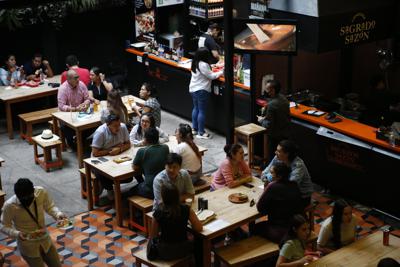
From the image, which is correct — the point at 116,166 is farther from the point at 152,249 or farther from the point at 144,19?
the point at 144,19

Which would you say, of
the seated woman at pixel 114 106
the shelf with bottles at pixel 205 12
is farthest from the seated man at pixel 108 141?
the shelf with bottles at pixel 205 12

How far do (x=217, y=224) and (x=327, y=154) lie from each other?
285 centimetres

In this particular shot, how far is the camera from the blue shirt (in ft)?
30.1

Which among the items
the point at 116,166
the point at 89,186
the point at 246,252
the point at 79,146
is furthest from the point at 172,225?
the point at 79,146

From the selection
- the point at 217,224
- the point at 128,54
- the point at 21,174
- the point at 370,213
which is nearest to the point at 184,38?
the point at 128,54

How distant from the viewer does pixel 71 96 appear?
36.2 ft

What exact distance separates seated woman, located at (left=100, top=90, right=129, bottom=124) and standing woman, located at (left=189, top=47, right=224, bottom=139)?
1.66 m

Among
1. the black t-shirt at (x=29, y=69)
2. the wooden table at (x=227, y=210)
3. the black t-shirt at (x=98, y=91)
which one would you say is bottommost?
the wooden table at (x=227, y=210)

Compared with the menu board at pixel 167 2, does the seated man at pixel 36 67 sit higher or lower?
lower

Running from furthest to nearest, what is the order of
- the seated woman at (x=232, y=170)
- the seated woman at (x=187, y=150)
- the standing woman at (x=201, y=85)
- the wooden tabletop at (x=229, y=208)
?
the standing woman at (x=201, y=85) → the seated woman at (x=187, y=150) → the seated woman at (x=232, y=170) → the wooden tabletop at (x=229, y=208)

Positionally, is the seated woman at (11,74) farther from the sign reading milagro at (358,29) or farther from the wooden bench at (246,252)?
the wooden bench at (246,252)

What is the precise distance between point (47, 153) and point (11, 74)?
7.82ft

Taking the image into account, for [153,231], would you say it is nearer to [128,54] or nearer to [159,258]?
[159,258]

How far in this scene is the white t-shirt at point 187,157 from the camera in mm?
8531
